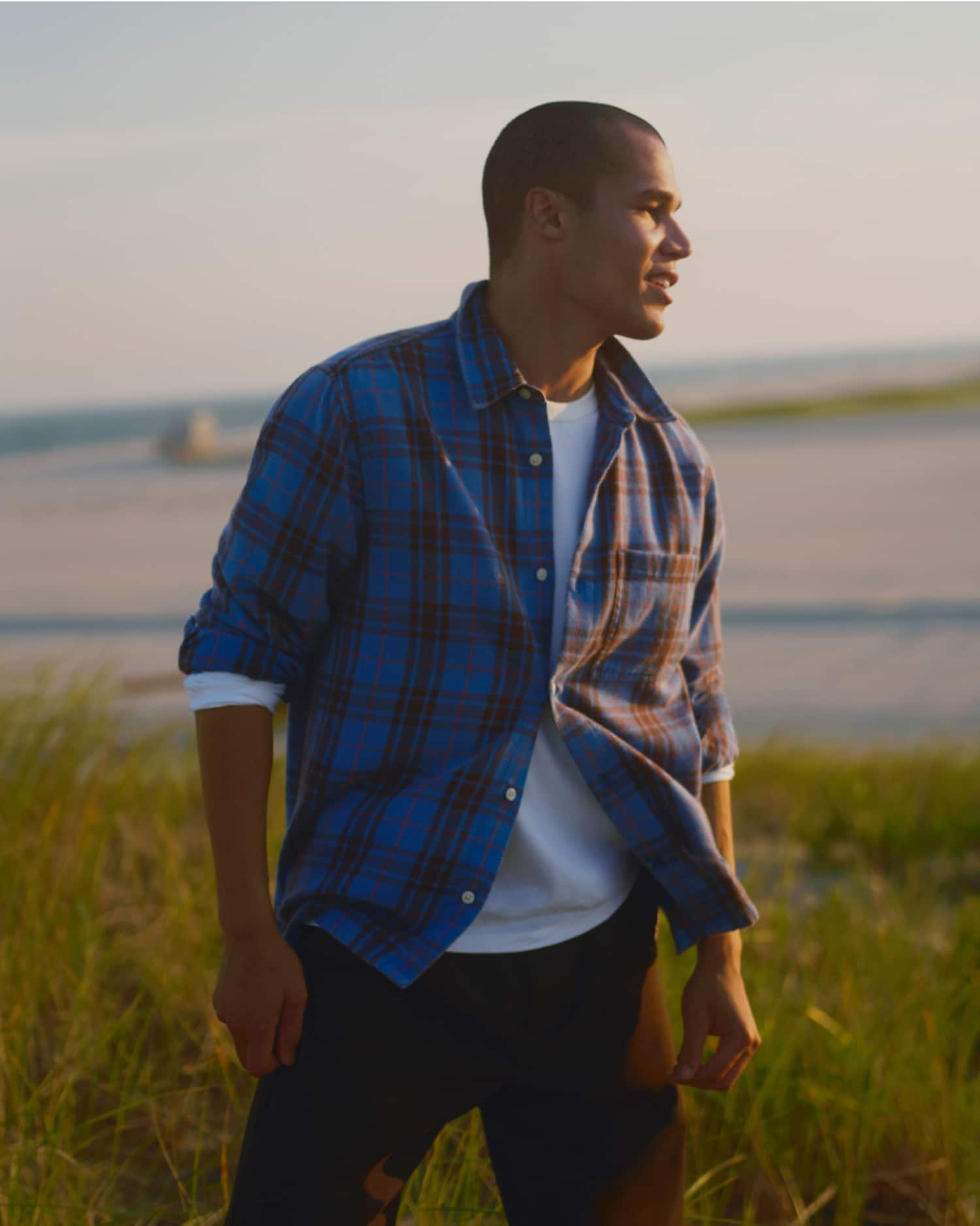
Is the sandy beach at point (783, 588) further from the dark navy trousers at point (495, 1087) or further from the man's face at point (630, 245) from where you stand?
the man's face at point (630, 245)

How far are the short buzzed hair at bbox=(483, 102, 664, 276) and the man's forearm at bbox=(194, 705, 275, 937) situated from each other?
2.35 feet

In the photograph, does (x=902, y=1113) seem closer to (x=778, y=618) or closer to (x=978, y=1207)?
(x=978, y=1207)

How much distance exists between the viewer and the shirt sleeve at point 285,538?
1.67m

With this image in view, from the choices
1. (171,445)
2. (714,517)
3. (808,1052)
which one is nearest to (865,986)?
(808,1052)

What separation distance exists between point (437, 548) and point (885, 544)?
11.2 meters

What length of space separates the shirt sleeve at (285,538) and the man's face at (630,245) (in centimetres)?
36

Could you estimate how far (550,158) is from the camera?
1808 millimetres

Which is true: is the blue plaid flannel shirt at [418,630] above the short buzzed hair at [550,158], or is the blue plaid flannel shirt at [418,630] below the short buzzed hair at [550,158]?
below

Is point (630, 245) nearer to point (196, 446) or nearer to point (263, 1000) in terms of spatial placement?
point (263, 1000)

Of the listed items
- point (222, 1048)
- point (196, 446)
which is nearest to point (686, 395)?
point (196, 446)

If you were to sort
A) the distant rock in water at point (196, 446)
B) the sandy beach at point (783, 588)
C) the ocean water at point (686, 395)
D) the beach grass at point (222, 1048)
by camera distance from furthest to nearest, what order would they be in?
the ocean water at point (686, 395) → the distant rock in water at point (196, 446) → the sandy beach at point (783, 588) → the beach grass at point (222, 1048)

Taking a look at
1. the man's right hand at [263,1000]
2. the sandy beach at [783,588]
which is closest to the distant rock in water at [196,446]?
the sandy beach at [783,588]

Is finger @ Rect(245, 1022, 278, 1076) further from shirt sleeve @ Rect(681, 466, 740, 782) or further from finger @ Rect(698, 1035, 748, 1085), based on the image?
shirt sleeve @ Rect(681, 466, 740, 782)

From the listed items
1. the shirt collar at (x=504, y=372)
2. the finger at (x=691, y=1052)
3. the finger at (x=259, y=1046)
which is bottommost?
the finger at (x=691, y=1052)
